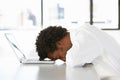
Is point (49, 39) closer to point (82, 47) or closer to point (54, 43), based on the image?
point (54, 43)

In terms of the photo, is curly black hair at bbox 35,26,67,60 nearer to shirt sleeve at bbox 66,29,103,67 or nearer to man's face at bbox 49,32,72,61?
man's face at bbox 49,32,72,61

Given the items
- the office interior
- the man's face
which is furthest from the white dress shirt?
the office interior

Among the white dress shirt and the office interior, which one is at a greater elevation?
the office interior

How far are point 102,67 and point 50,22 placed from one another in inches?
185

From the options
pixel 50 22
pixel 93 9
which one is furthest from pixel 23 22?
pixel 93 9

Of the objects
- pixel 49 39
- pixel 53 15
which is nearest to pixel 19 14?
pixel 53 15

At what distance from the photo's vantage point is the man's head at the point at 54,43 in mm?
1453

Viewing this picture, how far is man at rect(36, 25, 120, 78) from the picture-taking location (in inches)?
46.4

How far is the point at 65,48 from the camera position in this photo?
57.6 inches

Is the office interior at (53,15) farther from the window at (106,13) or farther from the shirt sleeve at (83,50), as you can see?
the shirt sleeve at (83,50)

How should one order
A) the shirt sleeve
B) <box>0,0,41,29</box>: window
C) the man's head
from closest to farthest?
1. the shirt sleeve
2. the man's head
3. <box>0,0,41,29</box>: window

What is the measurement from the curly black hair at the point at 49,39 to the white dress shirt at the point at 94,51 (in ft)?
0.60

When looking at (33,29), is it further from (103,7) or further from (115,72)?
(115,72)

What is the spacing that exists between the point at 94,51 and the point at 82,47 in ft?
0.20
